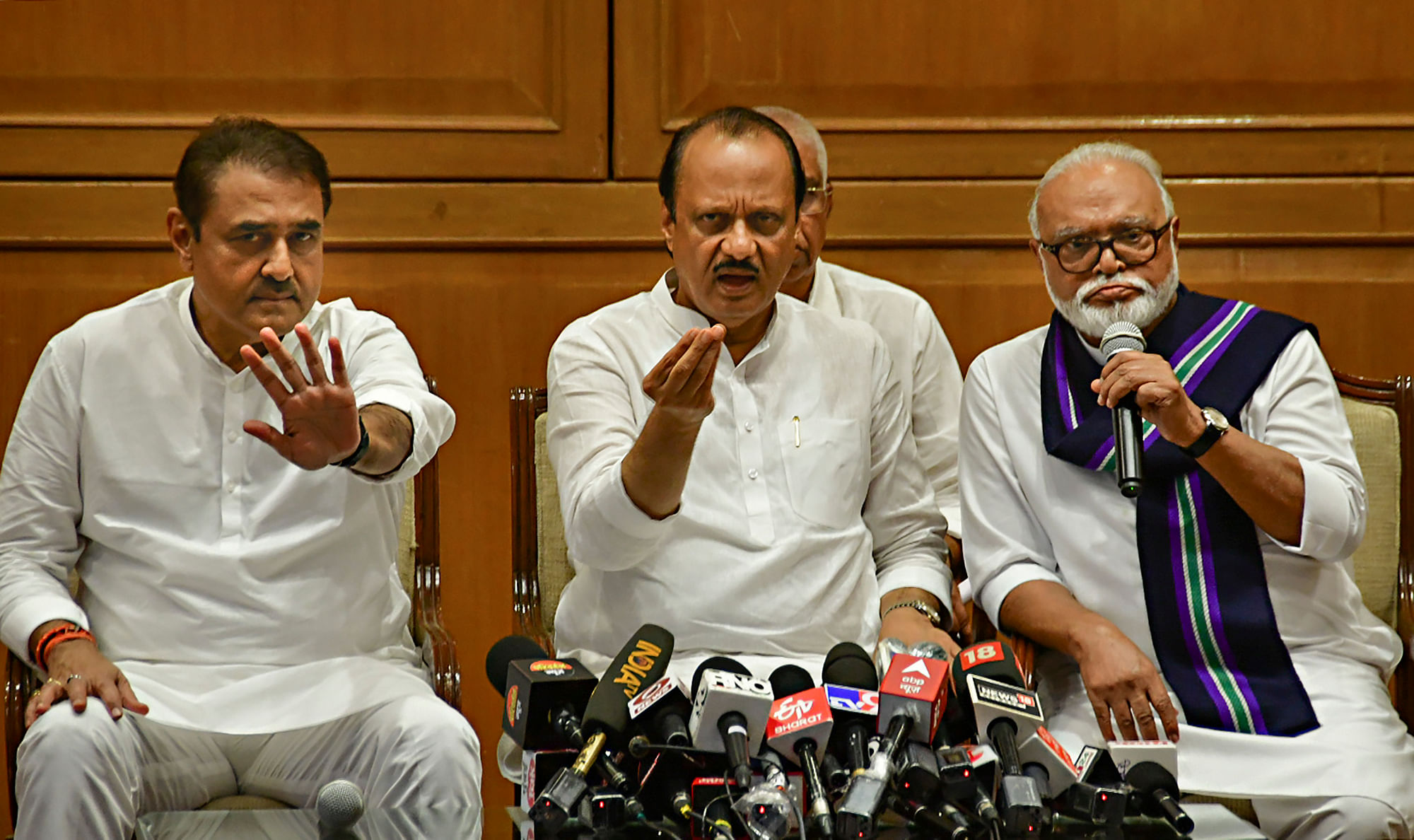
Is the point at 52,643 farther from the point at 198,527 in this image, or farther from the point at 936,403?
the point at 936,403

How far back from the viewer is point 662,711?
1825 millimetres

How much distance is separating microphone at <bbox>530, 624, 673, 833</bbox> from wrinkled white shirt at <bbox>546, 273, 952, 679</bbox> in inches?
21.9

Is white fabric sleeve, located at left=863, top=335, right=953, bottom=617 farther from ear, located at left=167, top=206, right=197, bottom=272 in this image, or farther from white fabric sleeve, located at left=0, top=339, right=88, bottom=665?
white fabric sleeve, located at left=0, top=339, right=88, bottom=665

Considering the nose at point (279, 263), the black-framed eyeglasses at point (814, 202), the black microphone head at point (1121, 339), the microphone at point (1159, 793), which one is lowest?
the microphone at point (1159, 793)

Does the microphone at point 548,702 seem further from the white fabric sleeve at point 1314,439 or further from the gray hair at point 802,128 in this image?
the gray hair at point 802,128

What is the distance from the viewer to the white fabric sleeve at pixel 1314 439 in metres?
2.43

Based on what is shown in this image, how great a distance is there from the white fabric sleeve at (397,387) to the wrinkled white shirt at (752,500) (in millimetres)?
224

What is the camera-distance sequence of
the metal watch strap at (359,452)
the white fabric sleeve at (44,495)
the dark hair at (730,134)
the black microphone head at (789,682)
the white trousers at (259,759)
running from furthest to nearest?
the dark hair at (730,134) → the white fabric sleeve at (44,495) → the metal watch strap at (359,452) → the white trousers at (259,759) → the black microphone head at (789,682)

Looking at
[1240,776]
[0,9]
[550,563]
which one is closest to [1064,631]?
[1240,776]

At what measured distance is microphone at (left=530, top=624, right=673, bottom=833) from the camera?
1712mm

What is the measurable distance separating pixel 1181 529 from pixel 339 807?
1.52 m

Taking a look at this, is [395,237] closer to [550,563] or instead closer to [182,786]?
[550,563]

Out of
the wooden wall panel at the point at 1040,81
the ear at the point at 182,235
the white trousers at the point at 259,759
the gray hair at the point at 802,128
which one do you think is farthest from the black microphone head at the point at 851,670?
the wooden wall panel at the point at 1040,81

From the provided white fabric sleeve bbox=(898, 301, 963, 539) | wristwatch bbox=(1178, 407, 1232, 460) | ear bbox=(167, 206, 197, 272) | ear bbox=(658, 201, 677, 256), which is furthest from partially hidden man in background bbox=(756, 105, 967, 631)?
ear bbox=(167, 206, 197, 272)
